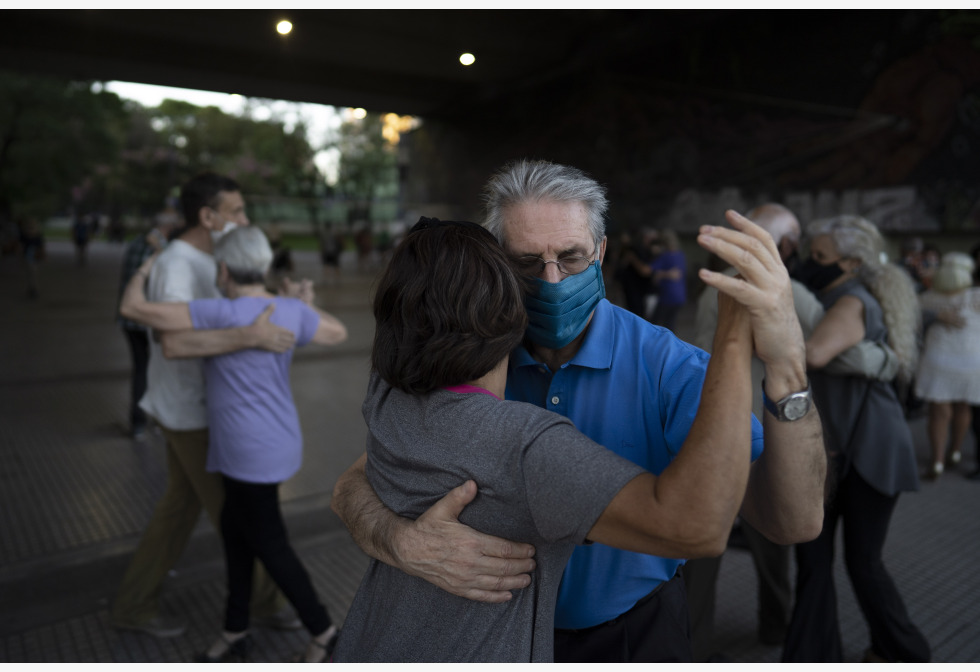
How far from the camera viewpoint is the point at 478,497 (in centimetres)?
117

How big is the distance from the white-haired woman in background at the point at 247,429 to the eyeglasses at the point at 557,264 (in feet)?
5.36

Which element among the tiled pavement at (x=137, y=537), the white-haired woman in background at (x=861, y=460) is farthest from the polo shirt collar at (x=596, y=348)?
the tiled pavement at (x=137, y=537)

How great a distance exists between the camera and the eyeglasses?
1.51m

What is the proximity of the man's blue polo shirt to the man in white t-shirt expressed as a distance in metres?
1.67

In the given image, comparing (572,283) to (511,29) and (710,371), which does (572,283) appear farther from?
(511,29)

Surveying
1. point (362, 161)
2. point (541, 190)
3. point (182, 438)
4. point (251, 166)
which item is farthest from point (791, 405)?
point (251, 166)

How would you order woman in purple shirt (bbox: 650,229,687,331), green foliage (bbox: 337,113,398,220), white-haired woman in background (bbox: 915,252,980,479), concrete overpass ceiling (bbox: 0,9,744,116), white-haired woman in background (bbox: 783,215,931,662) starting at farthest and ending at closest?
green foliage (bbox: 337,113,398,220), concrete overpass ceiling (bbox: 0,9,744,116), woman in purple shirt (bbox: 650,229,687,331), white-haired woman in background (bbox: 915,252,980,479), white-haired woman in background (bbox: 783,215,931,662)

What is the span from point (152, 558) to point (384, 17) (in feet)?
43.0

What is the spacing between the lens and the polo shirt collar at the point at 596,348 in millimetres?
1504

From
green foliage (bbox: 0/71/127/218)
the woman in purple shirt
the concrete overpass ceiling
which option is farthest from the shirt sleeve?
green foliage (bbox: 0/71/127/218)

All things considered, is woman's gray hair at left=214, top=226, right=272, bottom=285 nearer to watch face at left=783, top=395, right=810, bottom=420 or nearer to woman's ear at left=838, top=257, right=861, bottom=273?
watch face at left=783, top=395, right=810, bottom=420

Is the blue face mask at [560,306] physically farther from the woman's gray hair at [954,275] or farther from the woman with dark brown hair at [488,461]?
the woman's gray hair at [954,275]

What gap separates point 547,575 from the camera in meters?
1.26

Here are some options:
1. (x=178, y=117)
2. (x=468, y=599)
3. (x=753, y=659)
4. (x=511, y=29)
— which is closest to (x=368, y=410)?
(x=468, y=599)
